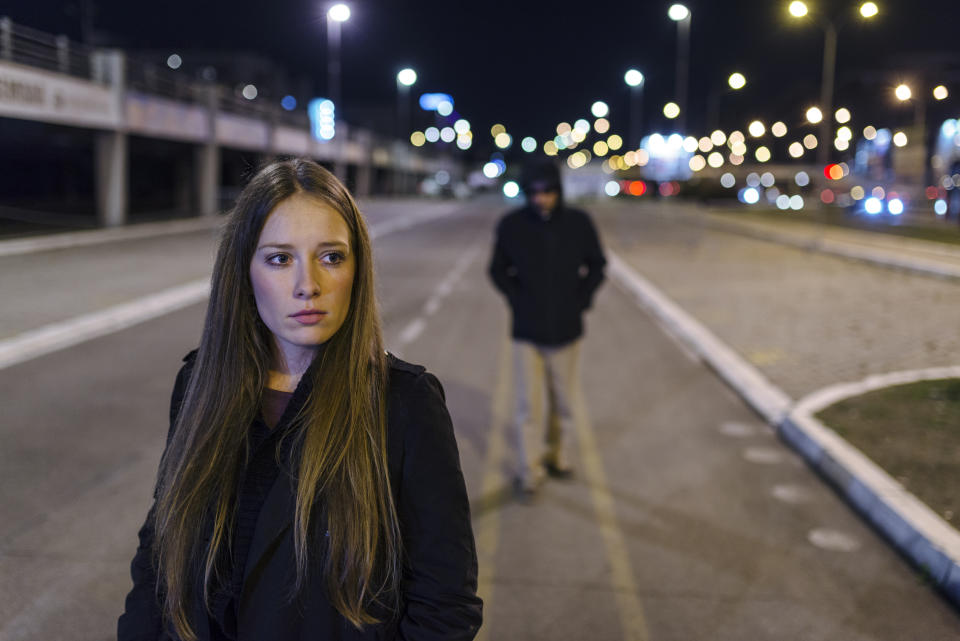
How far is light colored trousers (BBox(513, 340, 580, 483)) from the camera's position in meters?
6.50

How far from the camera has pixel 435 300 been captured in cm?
1741

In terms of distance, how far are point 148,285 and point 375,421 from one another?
16.7m

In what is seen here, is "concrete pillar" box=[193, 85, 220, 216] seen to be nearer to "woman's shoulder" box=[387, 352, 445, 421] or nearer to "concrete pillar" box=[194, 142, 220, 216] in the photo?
"concrete pillar" box=[194, 142, 220, 216]

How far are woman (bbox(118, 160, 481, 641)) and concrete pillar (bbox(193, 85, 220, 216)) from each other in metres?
40.6

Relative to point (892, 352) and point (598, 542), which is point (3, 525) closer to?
point (598, 542)

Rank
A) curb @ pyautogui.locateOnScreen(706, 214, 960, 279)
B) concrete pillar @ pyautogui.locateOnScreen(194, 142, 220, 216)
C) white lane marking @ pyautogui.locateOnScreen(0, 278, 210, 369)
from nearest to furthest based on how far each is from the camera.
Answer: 1. white lane marking @ pyautogui.locateOnScreen(0, 278, 210, 369)
2. curb @ pyautogui.locateOnScreen(706, 214, 960, 279)
3. concrete pillar @ pyautogui.locateOnScreen(194, 142, 220, 216)

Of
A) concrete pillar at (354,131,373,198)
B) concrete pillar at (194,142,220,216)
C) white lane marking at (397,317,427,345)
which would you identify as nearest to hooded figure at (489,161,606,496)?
white lane marking at (397,317,427,345)

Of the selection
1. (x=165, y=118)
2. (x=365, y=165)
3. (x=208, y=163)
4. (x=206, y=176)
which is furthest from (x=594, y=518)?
(x=365, y=165)

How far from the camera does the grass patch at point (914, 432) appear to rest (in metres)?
6.22

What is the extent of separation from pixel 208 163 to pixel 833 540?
3911 centimetres

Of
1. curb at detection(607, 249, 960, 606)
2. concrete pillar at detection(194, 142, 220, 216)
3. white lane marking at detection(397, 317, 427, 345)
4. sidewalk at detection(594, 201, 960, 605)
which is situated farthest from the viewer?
concrete pillar at detection(194, 142, 220, 216)

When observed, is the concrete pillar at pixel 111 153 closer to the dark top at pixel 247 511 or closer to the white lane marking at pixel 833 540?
the white lane marking at pixel 833 540

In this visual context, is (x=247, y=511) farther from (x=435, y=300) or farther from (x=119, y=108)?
(x=119, y=108)

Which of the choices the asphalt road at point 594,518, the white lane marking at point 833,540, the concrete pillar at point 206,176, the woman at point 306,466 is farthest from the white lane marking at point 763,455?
the concrete pillar at point 206,176
